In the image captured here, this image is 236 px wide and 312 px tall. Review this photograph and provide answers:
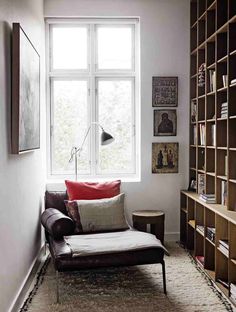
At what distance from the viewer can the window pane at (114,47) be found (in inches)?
215

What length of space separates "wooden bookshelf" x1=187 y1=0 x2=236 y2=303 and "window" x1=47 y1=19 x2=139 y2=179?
Result: 780 mm

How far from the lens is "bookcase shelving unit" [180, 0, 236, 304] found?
3705 mm

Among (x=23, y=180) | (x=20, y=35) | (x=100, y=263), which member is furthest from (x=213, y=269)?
(x=20, y=35)

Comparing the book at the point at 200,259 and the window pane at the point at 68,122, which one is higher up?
the window pane at the point at 68,122

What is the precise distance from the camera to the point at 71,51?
547 centimetres

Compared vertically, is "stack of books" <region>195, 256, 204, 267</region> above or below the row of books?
below

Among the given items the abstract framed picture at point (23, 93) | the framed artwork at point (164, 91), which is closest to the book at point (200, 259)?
the framed artwork at point (164, 91)

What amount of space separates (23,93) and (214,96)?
201cm

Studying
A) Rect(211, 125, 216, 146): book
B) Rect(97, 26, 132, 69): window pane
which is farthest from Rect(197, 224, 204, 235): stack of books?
Rect(97, 26, 132, 69): window pane

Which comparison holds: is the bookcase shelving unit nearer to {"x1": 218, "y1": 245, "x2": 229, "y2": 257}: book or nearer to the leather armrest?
{"x1": 218, "y1": 245, "x2": 229, "y2": 257}: book

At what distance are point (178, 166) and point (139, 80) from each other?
115cm

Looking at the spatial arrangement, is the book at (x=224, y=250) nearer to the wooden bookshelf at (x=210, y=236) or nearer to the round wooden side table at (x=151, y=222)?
Answer: the wooden bookshelf at (x=210, y=236)

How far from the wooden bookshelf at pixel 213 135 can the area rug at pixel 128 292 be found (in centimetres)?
20

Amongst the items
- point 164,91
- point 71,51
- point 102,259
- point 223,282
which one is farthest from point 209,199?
point 71,51
